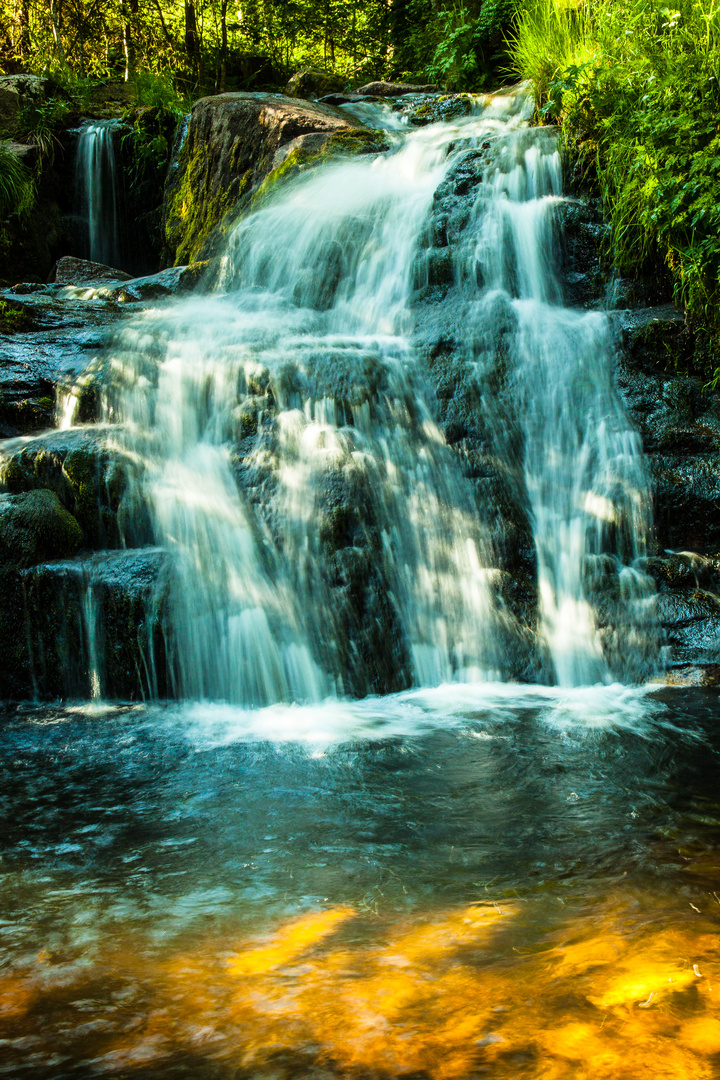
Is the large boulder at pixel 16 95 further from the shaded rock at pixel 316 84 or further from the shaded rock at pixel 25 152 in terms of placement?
the shaded rock at pixel 316 84

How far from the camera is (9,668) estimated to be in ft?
14.3

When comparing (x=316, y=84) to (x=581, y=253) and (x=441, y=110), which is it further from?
(x=581, y=253)

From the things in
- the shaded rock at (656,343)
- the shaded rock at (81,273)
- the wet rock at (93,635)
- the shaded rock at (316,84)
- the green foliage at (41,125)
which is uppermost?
the shaded rock at (316,84)

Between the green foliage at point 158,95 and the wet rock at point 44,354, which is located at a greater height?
the green foliage at point 158,95

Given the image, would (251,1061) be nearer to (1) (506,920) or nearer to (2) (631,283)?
(1) (506,920)

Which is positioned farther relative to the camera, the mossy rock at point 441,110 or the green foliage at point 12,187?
the mossy rock at point 441,110

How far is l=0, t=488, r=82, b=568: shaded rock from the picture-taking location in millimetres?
4461

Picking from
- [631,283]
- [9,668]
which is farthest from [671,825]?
[631,283]

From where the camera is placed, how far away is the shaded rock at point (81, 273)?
859 cm

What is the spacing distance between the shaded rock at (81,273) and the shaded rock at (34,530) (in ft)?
15.7

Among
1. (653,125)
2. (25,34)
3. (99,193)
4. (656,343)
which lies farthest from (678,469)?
(25,34)

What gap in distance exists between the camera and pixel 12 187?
9297 mm

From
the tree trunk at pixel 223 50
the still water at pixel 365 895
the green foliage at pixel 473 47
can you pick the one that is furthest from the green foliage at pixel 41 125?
the still water at pixel 365 895

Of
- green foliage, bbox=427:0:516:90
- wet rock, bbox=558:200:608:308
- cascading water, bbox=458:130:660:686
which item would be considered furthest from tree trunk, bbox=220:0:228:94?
wet rock, bbox=558:200:608:308
